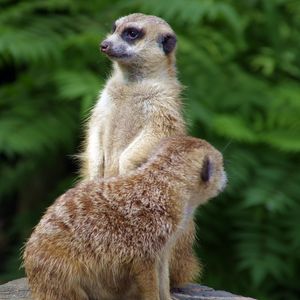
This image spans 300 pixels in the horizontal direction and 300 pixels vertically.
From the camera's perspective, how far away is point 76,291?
3.94 meters

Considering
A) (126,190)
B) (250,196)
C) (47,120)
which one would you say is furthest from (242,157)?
(126,190)

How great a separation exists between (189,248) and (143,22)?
108 cm

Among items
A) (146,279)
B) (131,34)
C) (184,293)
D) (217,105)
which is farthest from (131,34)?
(217,105)

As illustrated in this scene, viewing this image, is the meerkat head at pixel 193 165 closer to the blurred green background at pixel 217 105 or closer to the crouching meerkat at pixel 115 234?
the crouching meerkat at pixel 115 234

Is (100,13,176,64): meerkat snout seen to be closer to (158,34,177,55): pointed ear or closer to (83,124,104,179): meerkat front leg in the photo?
(158,34,177,55): pointed ear

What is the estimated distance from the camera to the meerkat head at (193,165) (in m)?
4.06

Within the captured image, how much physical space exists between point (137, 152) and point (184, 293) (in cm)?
66

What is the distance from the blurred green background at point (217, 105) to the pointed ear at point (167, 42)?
38.3 inches

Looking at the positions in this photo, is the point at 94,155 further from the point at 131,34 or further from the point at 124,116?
the point at 131,34

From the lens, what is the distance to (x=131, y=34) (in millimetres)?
4844

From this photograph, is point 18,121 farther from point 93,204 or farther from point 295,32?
point 93,204

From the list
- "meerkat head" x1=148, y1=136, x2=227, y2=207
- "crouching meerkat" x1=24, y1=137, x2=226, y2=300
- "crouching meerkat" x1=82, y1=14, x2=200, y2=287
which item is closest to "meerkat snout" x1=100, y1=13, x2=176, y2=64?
"crouching meerkat" x1=82, y1=14, x2=200, y2=287

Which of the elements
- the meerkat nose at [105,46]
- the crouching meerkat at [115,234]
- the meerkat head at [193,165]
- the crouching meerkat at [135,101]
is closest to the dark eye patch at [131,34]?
the crouching meerkat at [135,101]

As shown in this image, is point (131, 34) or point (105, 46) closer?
point (105, 46)
